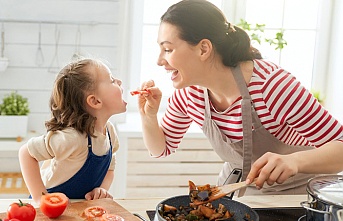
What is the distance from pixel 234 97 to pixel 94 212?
63 cm

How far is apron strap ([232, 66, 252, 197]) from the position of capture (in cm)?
195

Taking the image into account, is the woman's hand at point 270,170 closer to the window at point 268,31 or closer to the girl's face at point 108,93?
the girl's face at point 108,93

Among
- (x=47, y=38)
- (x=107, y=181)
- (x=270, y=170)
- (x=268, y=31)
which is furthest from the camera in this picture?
(x=268, y=31)

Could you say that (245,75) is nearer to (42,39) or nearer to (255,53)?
(255,53)

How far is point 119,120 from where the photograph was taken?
3.46 meters

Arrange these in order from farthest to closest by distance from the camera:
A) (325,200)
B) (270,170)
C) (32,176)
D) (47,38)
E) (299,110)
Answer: (47,38) < (299,110) < (32,176) < (270,170) < (325,200)

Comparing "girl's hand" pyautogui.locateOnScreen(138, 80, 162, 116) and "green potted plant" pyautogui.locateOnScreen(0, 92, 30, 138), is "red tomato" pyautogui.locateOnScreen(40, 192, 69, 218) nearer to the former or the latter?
"girl's hand" pyautogui.locateOnScreen(138, 80, 162, 116)

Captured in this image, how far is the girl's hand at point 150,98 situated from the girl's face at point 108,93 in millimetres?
78

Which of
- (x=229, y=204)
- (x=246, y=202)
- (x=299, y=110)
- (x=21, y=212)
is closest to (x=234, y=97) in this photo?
(x=299, y=110)

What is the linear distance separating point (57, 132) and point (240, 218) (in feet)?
2.08

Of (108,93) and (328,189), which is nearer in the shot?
(328,189)

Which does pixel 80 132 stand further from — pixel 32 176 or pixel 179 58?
pixel 179 58

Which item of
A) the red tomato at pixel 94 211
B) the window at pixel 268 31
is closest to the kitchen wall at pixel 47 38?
the window at pixel 268 31

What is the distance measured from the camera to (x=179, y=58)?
6.38 feet
